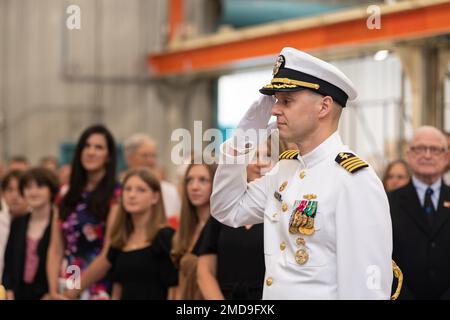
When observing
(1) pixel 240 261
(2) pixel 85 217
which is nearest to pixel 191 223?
(1) pixel 240 261

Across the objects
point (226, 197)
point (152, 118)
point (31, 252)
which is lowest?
point (31, 252)

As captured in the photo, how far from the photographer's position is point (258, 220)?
10.0ft

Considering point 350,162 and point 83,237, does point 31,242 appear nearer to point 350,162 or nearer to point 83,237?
point 83,237

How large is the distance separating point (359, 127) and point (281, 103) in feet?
32.9

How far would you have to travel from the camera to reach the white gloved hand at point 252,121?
2.91 metres

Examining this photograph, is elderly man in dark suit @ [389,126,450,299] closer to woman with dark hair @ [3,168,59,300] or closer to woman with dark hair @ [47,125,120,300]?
woman with dark hair @ [47,125,120,300]

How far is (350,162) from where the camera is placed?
8.98 ft

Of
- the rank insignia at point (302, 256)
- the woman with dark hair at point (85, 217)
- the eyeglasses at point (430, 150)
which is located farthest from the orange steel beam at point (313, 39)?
the rank insignia at point (302, 256)

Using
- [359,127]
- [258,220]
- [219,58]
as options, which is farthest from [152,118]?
[258,220]

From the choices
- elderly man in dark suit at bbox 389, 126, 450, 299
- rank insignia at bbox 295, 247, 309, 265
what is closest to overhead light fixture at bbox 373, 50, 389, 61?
elderly man in dark suit at bbox 389, 126, 450, 299

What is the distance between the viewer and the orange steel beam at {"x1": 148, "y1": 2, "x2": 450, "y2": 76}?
29.7 feet

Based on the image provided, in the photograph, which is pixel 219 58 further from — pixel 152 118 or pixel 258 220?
pixel 258 220

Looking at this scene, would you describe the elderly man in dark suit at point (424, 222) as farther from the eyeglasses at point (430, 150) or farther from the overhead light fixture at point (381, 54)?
the overhead light fixture at point (381, 54)
